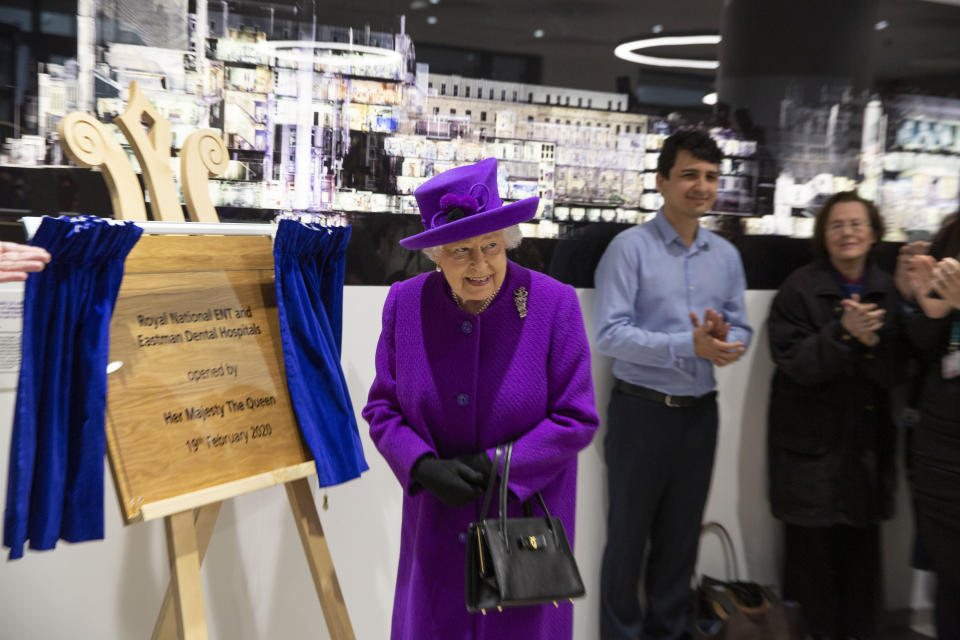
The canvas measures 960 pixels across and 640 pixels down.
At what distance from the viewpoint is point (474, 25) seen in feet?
10.2

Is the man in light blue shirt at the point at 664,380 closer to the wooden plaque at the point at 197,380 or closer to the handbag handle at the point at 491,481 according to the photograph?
the handbag handle at the point at 491,481

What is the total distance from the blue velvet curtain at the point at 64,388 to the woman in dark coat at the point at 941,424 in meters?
2.64

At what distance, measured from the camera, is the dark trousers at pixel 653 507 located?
10.4 ft

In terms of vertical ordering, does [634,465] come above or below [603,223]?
below

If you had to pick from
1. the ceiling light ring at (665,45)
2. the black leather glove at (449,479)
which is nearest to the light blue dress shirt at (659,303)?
the ceiling light ring at (665,45)

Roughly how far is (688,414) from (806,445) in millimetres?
634

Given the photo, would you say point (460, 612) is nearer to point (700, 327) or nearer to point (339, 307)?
point (339, 307)

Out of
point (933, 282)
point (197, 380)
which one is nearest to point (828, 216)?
point (933, 282)

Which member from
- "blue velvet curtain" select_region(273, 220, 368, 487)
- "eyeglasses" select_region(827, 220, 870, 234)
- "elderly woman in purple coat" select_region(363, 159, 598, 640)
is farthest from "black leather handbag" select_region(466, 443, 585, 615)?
"eyeglasses" select_region(827, 220, 870, 234)

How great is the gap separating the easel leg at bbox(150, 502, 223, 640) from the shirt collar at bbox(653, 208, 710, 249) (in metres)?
1.96

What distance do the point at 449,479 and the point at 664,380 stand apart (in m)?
1.52

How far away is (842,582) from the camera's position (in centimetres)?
360

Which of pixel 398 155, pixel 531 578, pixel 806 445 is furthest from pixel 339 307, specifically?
pixel 806 445

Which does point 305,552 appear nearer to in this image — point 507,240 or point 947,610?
point 507,240
